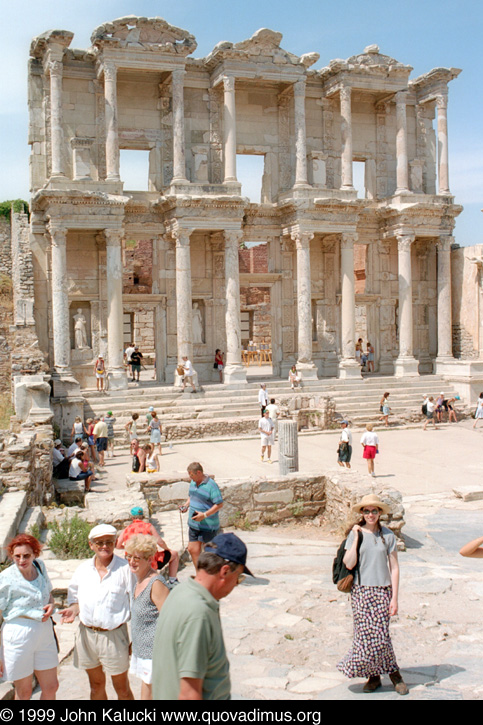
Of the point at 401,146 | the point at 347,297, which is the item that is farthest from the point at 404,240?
the point at 401,146

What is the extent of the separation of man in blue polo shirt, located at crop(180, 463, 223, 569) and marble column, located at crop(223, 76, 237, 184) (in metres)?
19.0

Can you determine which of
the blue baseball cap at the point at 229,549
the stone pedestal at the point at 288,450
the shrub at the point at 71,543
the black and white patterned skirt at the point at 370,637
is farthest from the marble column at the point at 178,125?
the blue baseball cap at the point at 229,549

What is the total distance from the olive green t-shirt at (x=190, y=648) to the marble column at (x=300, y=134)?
965 inches

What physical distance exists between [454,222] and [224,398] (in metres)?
11.9

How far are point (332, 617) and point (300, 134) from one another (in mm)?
22023

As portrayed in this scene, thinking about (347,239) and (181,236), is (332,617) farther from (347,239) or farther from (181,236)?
(347,239)

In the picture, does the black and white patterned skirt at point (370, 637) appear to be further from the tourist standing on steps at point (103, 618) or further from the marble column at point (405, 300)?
the marble column at point (405, 300)

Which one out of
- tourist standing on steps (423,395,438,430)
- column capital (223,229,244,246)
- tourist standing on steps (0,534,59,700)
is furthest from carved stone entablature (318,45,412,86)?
tourist standing on steps (0,534,59,700)

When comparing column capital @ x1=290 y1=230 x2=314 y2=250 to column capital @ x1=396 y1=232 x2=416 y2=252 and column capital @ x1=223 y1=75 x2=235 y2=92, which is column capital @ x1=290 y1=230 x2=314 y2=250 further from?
column capital @ x1=223 y1=75 x2=235 y2=92

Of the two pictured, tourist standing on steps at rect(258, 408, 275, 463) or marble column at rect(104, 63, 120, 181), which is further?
marble column at rect(104, 63, 120, 181)

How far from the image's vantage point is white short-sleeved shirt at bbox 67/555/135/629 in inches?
200

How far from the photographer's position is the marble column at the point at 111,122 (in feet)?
80.5

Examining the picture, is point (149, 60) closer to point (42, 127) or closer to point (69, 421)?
point (42, 127)

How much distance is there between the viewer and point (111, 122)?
24688mm
